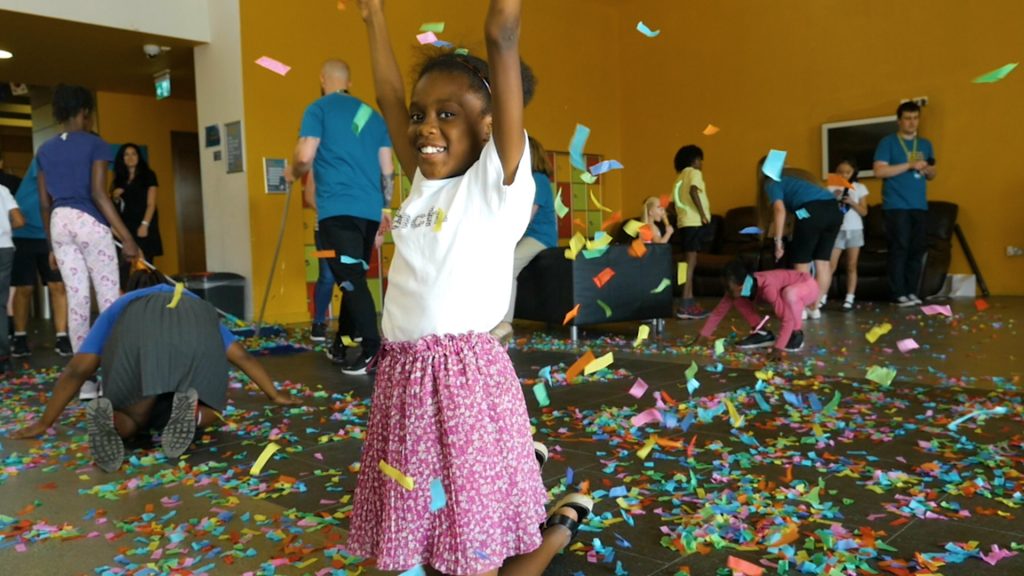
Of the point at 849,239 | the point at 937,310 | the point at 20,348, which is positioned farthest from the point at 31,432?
the point at 849,239

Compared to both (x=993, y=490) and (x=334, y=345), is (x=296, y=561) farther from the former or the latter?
(x=334, y=345)

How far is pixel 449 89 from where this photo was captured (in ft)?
4.68

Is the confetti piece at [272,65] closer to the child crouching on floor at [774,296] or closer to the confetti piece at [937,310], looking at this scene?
the child crouching on floor at [774,296]

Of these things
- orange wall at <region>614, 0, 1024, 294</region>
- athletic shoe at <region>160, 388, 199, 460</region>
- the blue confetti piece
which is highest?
orange wall at <region>614, 0, 1024, 294</region>

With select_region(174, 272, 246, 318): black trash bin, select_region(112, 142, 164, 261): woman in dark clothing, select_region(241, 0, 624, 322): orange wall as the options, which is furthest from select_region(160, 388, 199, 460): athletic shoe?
select_region(174, 272, 246, 318): black trash bin

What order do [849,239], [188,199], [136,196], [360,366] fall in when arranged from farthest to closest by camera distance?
[188,199] < [849,239] < [136,196] < [360,366]

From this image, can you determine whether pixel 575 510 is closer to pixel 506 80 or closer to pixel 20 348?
pixel 506 80

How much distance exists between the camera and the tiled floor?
181cm

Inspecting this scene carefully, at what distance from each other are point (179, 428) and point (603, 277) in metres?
3.60

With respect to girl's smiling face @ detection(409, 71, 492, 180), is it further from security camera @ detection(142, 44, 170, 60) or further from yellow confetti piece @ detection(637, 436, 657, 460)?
security camera @ detection(142, 44, 170, 60)

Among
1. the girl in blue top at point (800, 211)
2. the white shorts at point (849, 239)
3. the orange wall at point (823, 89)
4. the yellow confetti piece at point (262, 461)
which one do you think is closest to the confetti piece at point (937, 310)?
the white shorts at point (849, 239)

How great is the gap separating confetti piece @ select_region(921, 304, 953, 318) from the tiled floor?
2802mm

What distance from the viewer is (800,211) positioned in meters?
5.57

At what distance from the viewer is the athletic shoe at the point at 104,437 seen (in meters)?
2.54
